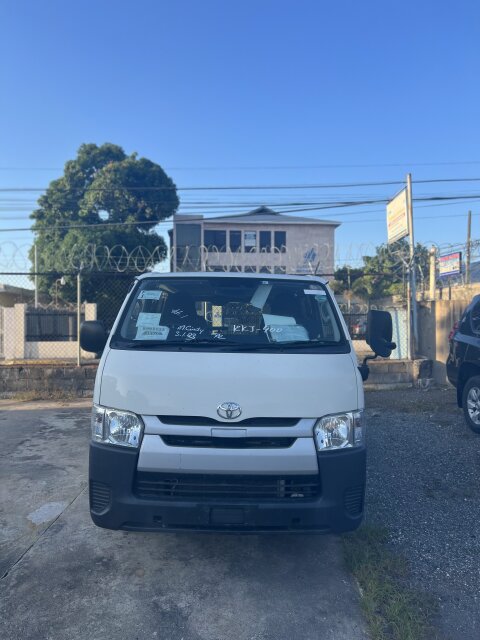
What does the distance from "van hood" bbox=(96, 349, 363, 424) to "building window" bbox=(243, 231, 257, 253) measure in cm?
2981

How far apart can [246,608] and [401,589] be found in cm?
98

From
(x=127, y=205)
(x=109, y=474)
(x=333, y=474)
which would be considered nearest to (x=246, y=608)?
(x=333, y=474)

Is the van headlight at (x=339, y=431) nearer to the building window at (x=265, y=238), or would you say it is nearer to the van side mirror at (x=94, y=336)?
the van side mirror at (x=94, y=336)

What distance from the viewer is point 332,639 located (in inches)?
101

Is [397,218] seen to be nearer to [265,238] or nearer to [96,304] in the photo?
[96,304]

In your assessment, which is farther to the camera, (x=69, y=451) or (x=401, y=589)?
(x=69, y=451)

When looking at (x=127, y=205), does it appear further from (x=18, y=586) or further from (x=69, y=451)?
(x=18, y=586)

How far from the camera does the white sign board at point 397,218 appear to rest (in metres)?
10.4

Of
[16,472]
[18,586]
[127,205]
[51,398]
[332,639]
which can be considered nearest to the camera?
[332,639]

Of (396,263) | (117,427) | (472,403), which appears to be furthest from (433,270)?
(117,427)

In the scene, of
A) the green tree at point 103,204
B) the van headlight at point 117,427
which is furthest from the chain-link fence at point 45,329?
the green tree at point 103,204

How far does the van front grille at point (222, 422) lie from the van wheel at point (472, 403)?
445 cm

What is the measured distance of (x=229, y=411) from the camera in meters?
2.89

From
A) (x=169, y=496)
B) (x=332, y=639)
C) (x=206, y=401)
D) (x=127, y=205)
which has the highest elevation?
(x=127, y=205)
